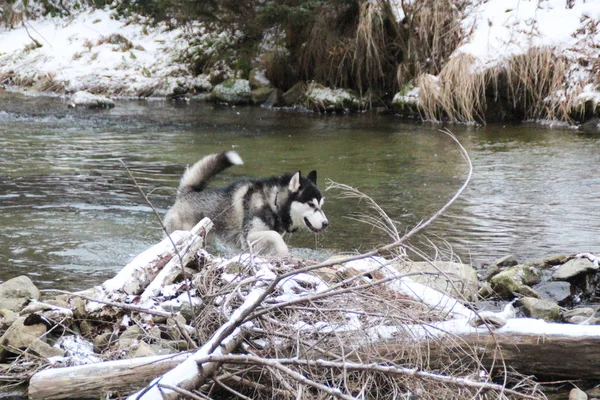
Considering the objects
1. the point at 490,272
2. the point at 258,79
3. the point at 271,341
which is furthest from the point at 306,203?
the point at 258,79

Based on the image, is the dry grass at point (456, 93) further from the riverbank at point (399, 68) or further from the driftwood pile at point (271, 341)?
the driftwood pile at point (271, 341)

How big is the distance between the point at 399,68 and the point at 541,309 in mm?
12895

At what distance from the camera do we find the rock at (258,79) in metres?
19.7

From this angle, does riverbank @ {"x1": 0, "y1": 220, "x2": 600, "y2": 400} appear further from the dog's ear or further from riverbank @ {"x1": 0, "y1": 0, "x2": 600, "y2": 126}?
riverbank @ {"x1": 0, "y1": 0, "x2": 600, "y2": 126}

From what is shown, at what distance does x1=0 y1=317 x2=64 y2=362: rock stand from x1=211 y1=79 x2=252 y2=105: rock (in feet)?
50.9

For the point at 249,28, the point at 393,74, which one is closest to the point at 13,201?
the point at 393,74

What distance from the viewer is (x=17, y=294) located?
15.6 ft

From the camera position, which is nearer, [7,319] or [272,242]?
[7,319]

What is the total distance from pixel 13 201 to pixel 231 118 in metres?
8.17

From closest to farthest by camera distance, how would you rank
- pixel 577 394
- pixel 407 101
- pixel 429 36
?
pixel 577 394, pixel 407 101, pixel 429 36

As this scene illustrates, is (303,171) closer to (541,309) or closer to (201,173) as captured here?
(201,173)

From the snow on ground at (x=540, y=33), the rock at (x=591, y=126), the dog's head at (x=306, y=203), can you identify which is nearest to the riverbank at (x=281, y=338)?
the dog's head at (x=306, y=203)

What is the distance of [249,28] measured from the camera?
2025 cm

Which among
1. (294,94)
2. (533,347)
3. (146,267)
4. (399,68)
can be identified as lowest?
(533,347)
